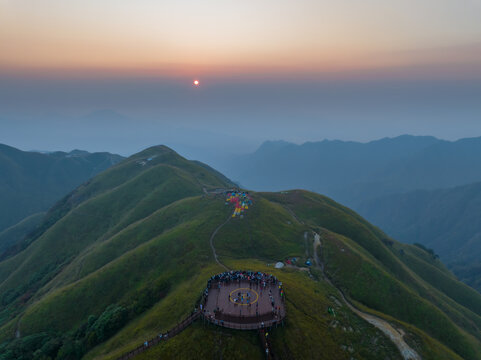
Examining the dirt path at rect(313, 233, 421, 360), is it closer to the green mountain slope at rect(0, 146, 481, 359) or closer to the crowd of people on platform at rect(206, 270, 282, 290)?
the green mountain slope at rect(0, 146, 481, 359)

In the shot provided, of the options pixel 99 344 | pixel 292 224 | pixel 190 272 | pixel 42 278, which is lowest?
pixel 42 278

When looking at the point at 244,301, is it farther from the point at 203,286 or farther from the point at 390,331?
the point at 390,331

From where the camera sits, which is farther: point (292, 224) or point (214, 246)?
point (292, 224)

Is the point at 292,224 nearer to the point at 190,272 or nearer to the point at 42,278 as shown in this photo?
the point at 190,272

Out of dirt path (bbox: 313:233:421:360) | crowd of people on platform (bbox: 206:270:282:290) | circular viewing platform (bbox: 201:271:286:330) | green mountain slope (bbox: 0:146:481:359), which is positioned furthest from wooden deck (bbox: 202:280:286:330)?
dirt path (bbox: 313:233:421:360)

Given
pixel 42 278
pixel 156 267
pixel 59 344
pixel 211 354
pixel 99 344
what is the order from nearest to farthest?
pixel 211 354
pixel 99 344
pixel 59 344
pixel 156 267
pixel 42 278

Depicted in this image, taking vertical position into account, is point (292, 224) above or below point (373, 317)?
above

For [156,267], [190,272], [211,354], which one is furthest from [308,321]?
[156,267]
